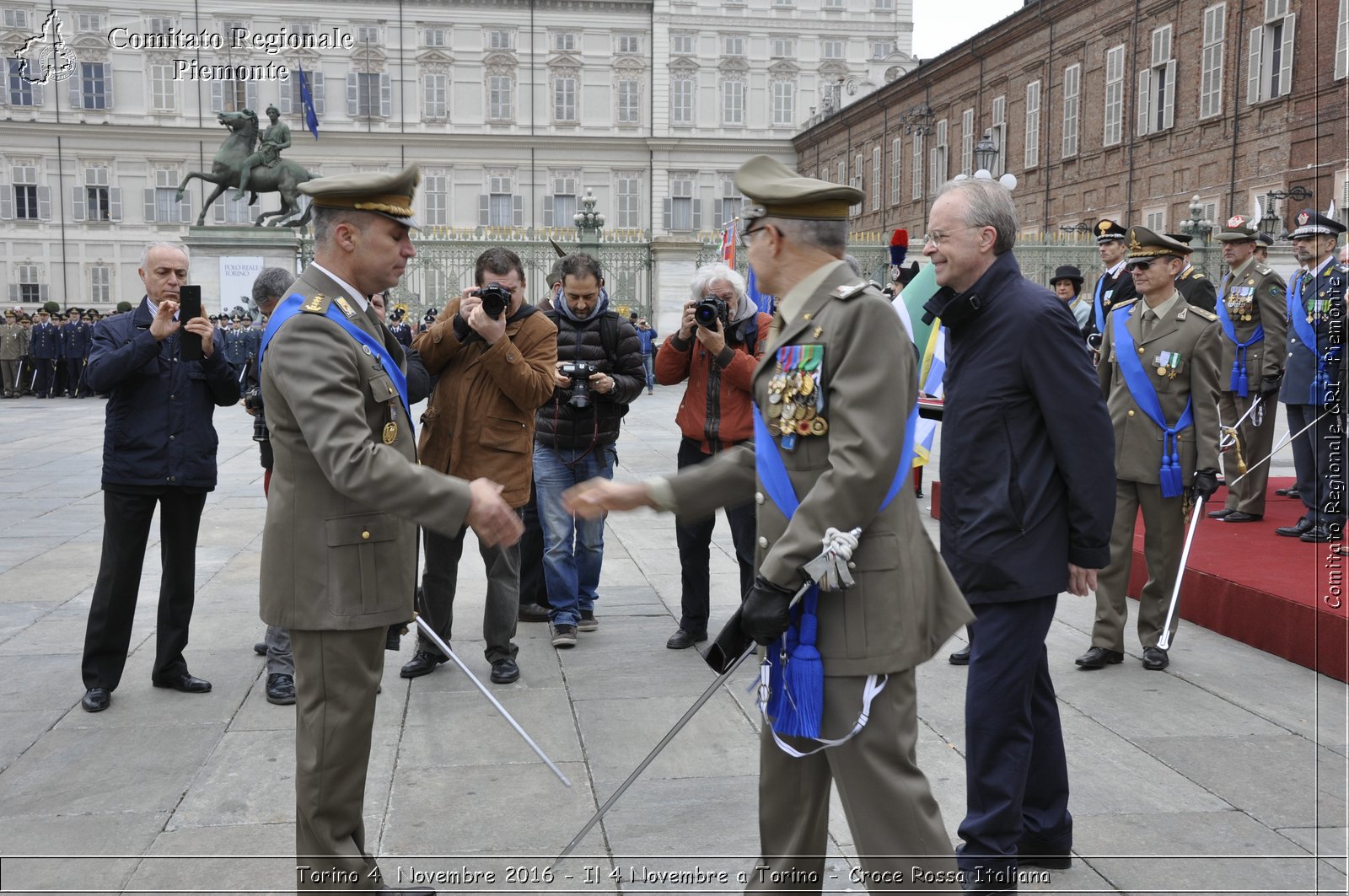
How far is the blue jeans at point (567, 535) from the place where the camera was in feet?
19.8

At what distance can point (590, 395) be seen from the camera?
613 cm

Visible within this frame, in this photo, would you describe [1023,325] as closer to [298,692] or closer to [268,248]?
[298,692]

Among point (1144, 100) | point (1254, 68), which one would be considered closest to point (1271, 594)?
point (1254, 68)

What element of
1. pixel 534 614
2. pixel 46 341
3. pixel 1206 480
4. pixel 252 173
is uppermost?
pixel 252 173

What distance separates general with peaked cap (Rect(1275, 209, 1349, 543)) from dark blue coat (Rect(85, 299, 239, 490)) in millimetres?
6712

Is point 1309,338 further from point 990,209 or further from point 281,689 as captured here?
point 281,689

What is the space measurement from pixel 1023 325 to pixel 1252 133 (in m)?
22.4

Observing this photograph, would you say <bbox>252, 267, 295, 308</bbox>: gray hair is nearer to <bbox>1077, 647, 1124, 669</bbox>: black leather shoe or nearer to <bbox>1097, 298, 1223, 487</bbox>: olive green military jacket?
<bbox>1097, 298, 1223, 487</bbox>: olive green military jacket

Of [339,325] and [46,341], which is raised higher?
[339,325]

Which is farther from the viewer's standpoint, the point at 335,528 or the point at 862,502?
the point at 335,528

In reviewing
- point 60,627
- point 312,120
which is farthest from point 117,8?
point 60,627

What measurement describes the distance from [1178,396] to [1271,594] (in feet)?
3.83

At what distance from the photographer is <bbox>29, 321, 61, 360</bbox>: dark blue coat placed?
24891 millimetres

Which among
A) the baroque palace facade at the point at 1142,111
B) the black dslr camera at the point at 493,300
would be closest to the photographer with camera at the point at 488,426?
the black dslr camera at the point at 493,300
